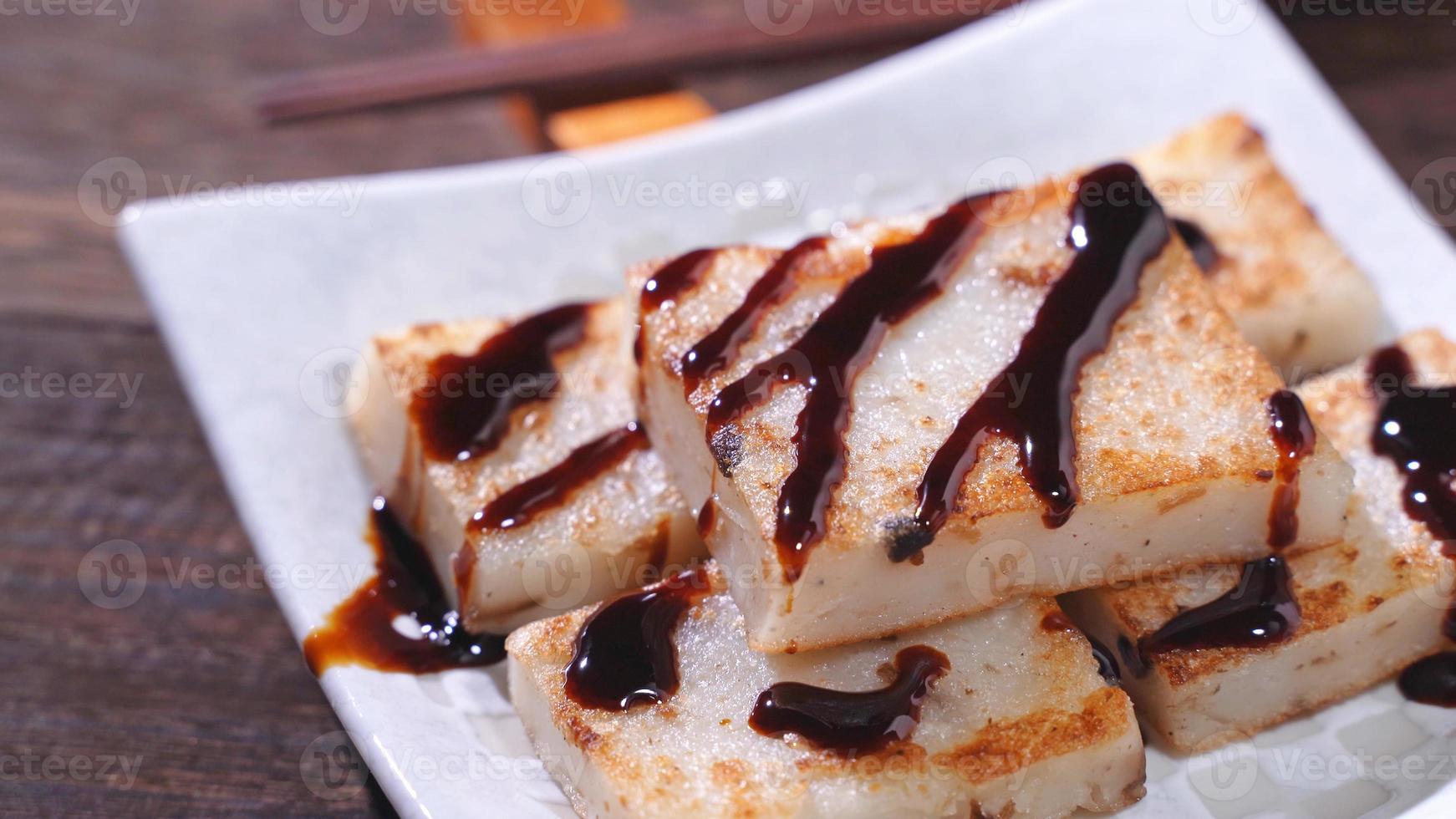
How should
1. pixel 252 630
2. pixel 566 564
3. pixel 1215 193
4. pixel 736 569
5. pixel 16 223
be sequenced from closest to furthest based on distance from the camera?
pixel 736 569 < pixel 566 564 < pixel 252 630 < pixel 1215 193 < pixel 16 223

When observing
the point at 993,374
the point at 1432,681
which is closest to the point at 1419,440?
the point at 1432,681

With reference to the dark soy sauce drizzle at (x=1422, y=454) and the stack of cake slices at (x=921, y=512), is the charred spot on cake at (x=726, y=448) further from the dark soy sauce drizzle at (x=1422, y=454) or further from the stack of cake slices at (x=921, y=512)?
the dark soy sauce drizzle at (x=1422, y=454)

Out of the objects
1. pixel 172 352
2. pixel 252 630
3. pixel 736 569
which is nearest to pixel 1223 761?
pixel 736 569

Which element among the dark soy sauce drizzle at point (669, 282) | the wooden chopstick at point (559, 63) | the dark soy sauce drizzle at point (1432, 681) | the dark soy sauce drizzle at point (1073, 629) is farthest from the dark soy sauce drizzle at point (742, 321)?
the wooden chopstick at point (559, 63)

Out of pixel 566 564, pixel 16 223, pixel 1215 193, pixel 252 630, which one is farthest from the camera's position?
pixel 16 223

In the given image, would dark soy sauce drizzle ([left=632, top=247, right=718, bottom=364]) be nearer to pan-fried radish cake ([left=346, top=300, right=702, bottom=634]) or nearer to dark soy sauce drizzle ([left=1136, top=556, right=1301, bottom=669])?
pan-fried radish cake ([left=346, top=300, right=702, bottom=634])

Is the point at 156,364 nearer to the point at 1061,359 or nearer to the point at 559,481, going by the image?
the point at 559,481

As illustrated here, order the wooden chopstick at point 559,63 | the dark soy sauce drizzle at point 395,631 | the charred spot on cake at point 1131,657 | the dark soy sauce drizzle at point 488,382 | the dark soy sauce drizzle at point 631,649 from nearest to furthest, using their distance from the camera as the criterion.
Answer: the dark soy sauce drizzle at point 631,649, the charred spot on cake at point 1131,657, the dark soy sauce drizzle at point 395,631, the dark soy sauce drizzle at point 488,382, the wooden chopstick at point 559,63

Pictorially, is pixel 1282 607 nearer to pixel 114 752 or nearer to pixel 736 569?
pixel 736 569
